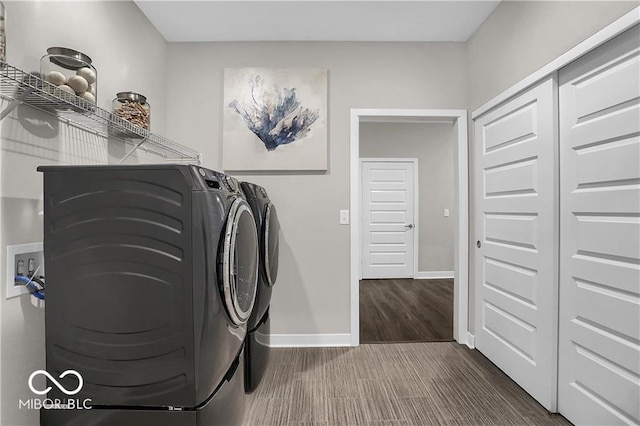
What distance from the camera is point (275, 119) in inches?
101

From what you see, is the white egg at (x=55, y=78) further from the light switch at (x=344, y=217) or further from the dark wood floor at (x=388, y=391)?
the light switch at (x=344, y=217)

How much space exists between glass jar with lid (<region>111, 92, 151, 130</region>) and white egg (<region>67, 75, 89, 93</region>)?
406 mm

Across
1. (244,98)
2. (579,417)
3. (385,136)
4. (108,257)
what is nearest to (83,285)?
(108,257)

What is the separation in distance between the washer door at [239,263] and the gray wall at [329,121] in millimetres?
1023

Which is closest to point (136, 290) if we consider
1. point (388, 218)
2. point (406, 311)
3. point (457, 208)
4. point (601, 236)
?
point (601, 236)

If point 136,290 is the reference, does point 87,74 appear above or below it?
above

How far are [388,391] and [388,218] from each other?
352 centimetres

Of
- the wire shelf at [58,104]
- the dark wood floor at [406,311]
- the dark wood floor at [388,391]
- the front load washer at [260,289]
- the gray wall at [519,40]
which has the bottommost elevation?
the dark wood floor at [406,311]

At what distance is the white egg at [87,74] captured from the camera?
4.47ft

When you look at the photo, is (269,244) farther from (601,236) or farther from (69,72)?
(601,236)

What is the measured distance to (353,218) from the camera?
2613mm

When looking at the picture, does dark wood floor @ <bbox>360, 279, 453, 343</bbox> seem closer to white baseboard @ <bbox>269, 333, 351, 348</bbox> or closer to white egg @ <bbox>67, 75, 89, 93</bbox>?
white baseboard @ <bbox>269, 333, 351, 348</bbox>

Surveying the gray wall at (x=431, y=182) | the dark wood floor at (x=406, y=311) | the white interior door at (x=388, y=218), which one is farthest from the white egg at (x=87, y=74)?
the gray wall at (x=431, y=182)

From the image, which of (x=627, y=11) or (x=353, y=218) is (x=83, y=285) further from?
(x=627, y=11)
